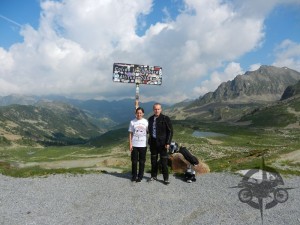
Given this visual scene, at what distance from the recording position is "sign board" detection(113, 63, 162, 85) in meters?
31.8

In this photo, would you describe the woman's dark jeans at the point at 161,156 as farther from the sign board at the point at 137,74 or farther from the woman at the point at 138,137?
the sign board at the point at 137,74

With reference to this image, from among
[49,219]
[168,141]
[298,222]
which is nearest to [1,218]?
[49,219]

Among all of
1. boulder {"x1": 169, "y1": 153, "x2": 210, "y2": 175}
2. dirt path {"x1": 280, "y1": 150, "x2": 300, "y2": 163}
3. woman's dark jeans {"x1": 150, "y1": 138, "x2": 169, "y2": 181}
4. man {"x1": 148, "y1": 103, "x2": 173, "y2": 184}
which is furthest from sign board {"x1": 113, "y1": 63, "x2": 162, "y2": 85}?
dirt path {"x1": 280, "y1": 150, "x2": 300, "y2": 163}

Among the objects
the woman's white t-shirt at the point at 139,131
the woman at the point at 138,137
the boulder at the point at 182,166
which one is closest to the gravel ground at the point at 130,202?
the woman at the point at 138,137

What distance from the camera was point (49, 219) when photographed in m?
14.9

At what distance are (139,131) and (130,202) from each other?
4839 mm

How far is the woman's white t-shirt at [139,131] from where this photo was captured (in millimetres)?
20328

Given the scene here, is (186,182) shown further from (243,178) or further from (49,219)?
(49,219)

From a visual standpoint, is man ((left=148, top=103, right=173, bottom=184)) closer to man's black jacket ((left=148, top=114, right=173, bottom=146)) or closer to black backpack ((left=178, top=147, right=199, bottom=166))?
man's black jacket ((left=148, top=114, right=173, bottom=146))

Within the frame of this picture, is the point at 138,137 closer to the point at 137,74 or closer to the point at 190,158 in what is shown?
the point at 190,158

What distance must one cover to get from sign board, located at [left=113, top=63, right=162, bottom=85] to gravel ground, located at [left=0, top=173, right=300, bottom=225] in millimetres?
12266

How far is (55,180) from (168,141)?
7801 millimetres

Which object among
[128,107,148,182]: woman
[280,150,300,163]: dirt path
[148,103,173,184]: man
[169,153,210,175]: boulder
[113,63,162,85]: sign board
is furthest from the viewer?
[280,150,300,163]: dirt path

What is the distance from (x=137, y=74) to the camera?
106 feet
